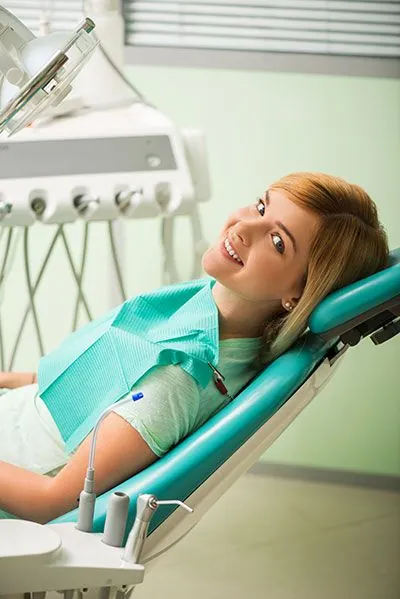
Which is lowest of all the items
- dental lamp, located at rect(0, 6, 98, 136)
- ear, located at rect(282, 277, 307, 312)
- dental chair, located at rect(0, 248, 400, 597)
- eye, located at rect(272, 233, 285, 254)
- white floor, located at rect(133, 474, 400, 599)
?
white floor, located at rect(133, 474, 400, 599)

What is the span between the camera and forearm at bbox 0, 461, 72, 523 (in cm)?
167

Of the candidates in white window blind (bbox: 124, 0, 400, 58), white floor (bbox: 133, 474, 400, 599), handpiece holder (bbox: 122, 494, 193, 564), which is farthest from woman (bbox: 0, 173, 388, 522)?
white window blind (bbox: 124, 0, 400, 58)

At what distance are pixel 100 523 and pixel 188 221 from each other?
6.25 ft

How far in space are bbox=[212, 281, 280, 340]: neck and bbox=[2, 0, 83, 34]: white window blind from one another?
1895 millimetres

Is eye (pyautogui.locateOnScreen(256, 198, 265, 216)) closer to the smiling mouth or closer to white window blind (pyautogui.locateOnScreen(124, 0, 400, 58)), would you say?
the smiling mouth

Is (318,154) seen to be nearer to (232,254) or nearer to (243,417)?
(232,254)

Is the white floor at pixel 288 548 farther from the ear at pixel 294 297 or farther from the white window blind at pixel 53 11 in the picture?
the white window blind at pixel 53 11

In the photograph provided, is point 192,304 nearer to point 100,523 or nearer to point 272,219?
point 272,219

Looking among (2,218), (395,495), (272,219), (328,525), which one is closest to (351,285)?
(272,219)

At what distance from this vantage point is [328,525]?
310 cm

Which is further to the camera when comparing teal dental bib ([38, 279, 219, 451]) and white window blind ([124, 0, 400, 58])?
white window blind ([124, 0, 400, 58])

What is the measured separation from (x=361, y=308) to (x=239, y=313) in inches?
10.5

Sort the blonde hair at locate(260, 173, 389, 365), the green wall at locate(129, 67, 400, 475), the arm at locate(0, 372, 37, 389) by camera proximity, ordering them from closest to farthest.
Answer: the blonde hair at locate(260, 173, 389, 365), the arm at locate(0, 372, 37, 389), the green wall at locate(129, 67, 400, 475)

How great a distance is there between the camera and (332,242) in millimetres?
1765
